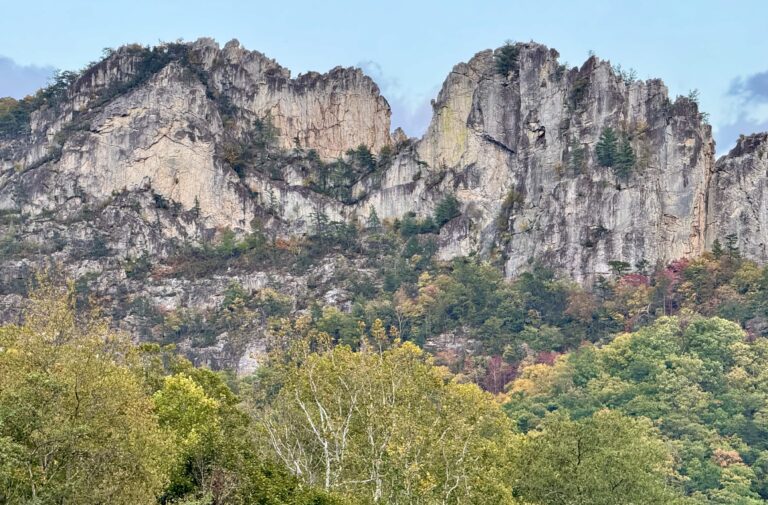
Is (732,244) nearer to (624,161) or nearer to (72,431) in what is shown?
(624,161)

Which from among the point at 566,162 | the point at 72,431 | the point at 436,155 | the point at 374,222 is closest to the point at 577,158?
the point at 566,162

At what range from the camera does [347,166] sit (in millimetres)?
100875

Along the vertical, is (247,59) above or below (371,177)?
above

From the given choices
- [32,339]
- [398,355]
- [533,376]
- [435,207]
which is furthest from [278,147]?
[32,339]

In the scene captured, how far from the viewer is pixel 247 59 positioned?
10431cm

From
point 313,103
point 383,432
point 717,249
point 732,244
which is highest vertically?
point 313,103

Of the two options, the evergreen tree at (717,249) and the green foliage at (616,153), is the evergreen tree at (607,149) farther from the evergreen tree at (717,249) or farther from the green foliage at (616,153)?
the evergreen tree at (717,249)

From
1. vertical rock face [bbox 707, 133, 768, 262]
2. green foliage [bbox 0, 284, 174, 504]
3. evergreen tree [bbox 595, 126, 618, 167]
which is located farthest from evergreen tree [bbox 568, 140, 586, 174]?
green foliage [bbox 0, 284, 174, 504]

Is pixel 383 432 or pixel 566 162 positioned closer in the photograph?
pixel 383 432

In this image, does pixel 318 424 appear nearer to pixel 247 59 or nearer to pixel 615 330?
pixel 615 330

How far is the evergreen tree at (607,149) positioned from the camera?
84.3 metres

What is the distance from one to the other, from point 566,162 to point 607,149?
14.1ft

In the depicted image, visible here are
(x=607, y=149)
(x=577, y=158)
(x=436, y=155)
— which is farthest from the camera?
(x=436, y=155)

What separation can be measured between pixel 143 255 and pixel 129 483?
72926 mm
